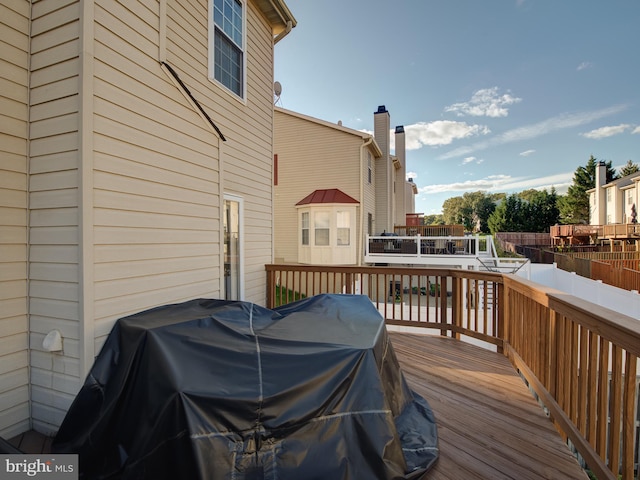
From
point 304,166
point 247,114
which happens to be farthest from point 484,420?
point 304,166

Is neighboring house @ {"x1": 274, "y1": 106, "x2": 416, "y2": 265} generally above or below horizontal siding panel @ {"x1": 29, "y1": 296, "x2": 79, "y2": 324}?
above

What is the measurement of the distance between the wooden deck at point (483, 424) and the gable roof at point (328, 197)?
7.27m

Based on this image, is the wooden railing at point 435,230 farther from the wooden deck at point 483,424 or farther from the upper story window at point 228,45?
the upper story window at point 228,45

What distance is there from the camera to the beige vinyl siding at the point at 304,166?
10609 mm

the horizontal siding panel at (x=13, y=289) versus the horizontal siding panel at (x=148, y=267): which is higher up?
the horizontal siding panel at (x=148, y=267)

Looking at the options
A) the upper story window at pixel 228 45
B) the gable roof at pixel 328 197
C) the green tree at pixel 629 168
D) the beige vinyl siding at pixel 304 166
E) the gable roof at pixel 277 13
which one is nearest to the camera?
the upper story window at pixel 228 45

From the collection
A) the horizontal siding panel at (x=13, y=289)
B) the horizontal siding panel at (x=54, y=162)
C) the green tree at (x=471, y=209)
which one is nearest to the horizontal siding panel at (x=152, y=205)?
the horizontal siding panel at (x=54, y=162)

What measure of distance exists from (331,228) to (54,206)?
840cm

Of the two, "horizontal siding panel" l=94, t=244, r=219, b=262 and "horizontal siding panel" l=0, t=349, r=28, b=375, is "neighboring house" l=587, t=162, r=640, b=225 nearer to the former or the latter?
"horizontal siding panel" l=94, t=244, r=219, b=262

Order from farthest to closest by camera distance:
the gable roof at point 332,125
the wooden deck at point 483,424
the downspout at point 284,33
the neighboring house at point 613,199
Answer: the neighboring house at point 613,199
the gable roof at point 332,125
the downspout at point 284,33
the wooden deck at point 483,424

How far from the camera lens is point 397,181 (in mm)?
16797

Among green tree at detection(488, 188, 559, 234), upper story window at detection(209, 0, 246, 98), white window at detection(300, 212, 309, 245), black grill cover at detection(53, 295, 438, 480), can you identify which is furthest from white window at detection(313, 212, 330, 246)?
green tree at detection(488, 188, 559, 234)

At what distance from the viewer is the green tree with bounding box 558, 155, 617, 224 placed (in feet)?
103

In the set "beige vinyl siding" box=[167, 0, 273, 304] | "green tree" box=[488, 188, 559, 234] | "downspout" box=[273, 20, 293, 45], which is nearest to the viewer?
"beige vinyl siding" box=[167, 0, 273, 304]
